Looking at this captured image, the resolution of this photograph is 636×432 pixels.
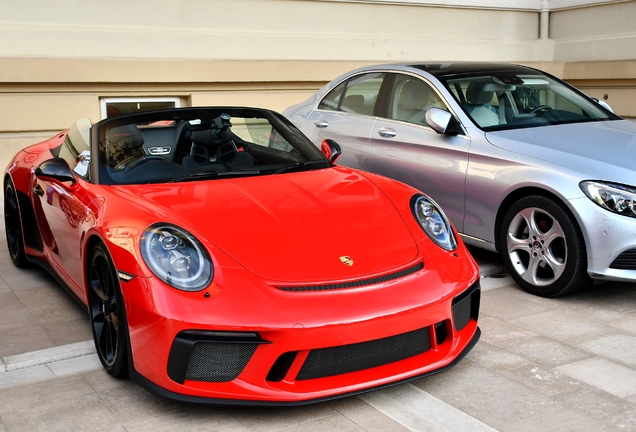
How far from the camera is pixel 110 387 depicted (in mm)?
3613

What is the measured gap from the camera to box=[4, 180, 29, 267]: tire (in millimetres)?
5629

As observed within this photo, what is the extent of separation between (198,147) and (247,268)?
1383mm

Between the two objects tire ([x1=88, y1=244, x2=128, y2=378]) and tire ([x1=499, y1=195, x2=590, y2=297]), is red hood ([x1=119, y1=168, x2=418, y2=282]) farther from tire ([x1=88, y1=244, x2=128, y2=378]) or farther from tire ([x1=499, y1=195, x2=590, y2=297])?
tire ([x1=499, y1=195, x2=590, y2=297])

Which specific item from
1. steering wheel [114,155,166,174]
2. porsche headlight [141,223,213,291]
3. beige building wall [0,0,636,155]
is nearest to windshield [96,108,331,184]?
steering wheel [114,155,166,174]

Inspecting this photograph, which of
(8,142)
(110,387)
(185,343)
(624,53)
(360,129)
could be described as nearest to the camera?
(185,343)

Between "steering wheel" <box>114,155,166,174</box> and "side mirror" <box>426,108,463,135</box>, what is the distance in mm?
2054

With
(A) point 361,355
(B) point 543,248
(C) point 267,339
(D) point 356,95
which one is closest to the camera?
(C) point 267,339

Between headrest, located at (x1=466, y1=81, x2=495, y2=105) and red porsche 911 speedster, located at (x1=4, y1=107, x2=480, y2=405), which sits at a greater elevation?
headrest, located at (x1=466, y1=81, x2=495, y2=105)

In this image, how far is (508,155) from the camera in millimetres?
5035

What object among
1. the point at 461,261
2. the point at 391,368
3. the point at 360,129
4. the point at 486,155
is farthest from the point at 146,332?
the point at 360,129

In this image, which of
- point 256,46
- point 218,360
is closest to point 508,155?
point 218,360

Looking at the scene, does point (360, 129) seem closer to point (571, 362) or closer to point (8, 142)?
point (571, 362)

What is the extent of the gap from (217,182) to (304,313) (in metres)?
1.21

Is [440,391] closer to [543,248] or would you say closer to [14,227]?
[543,248]
